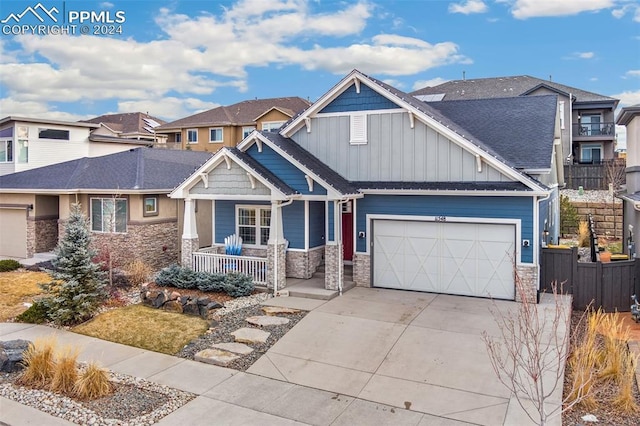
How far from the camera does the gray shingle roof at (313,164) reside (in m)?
13.6

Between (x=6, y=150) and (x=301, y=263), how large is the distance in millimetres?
18035

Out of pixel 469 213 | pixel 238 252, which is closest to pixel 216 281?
pixel 238 252

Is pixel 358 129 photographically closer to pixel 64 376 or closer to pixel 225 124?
pixel 64 376

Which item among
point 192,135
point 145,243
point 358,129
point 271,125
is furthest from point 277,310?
point 192,135

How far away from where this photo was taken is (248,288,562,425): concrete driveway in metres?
7.31

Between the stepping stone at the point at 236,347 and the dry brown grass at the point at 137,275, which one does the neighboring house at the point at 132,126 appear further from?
the stepping stone at the point at 236,347

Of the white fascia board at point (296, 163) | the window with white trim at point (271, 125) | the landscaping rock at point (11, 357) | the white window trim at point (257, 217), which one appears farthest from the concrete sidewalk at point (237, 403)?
the window with white trim at point (271, 125)

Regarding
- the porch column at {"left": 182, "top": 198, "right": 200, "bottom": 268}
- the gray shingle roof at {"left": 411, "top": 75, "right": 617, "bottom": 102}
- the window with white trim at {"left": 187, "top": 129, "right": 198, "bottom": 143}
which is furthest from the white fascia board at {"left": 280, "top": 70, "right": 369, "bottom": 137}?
the window with white trim at {"left": 187, "top": 129, "right": 198, "bottom": 143}

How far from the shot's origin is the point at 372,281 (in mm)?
14273

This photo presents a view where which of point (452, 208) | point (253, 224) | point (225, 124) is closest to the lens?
point (452, 208)

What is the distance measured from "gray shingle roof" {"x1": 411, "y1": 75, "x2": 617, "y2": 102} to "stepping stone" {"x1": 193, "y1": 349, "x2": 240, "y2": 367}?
105 feet

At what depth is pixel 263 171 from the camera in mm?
14211

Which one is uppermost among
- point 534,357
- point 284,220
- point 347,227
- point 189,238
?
point 284,220

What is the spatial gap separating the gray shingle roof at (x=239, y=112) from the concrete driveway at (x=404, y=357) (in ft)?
94.3
